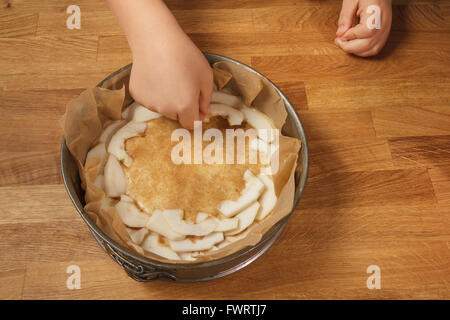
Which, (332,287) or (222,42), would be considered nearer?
(332,287)

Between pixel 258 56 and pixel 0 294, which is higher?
pixel 258 56

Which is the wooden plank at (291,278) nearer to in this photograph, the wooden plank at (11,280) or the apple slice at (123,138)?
the wooden plank at (11,280)

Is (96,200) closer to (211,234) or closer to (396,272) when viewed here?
(211,234)

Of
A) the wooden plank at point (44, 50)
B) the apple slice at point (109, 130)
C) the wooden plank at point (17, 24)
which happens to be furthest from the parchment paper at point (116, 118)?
the wooden plank at point (17, 24)

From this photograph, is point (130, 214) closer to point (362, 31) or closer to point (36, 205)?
point (36, 205)

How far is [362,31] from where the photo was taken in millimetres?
896

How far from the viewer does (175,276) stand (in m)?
0.65

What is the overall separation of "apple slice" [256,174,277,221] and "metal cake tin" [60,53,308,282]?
0.05m

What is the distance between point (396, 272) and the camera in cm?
72

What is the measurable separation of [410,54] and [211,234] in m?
0.64

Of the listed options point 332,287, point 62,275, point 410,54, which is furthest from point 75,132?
point 410,54

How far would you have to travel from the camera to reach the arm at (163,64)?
61cm

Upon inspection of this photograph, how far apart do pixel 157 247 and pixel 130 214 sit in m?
→ 0.07
